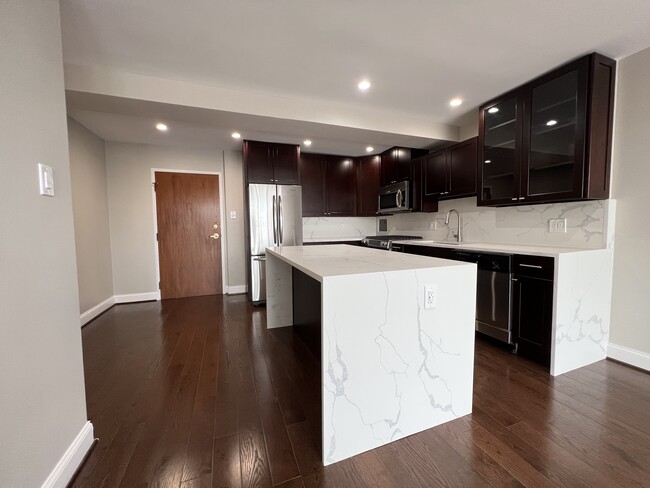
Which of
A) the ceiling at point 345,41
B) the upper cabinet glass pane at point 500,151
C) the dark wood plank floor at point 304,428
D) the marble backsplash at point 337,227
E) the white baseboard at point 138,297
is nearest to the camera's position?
the dark wood plank floor at point 304,428

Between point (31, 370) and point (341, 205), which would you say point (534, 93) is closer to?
point (341, 205)

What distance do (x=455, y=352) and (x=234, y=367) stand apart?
63.6 inches

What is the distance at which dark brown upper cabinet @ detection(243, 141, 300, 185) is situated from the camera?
3840 mm

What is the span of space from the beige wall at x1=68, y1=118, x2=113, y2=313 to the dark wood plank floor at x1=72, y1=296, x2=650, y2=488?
1.24m

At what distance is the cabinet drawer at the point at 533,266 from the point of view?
6.82 feet

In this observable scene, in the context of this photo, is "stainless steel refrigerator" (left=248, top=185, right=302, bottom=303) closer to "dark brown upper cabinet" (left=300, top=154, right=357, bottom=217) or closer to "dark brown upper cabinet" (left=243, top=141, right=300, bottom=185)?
"dark brown upper cabinet" (left=243, top=141, right=300, bottom=185)

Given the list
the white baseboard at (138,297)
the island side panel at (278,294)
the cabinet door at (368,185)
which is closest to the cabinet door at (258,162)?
the island side panel at (278,294)

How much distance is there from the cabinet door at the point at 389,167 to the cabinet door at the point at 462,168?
3.35 ft

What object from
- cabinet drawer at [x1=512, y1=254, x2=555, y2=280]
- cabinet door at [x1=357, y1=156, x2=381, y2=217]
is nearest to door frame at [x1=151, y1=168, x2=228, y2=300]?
cabinet door at [x1=357, y1=156, x2=381, y2=217]

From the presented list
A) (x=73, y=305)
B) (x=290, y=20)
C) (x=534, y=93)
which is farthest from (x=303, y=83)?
(x=73, y=305)

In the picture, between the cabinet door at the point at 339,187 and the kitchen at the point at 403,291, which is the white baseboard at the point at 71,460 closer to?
the kitchen at the point at 403,291

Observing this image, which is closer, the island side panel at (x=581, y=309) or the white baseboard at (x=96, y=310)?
the island side panel at (x=581, y=309)

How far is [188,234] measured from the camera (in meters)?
4.40

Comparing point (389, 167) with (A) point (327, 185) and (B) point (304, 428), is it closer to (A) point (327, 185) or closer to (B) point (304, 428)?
(A) point (327, 185)
